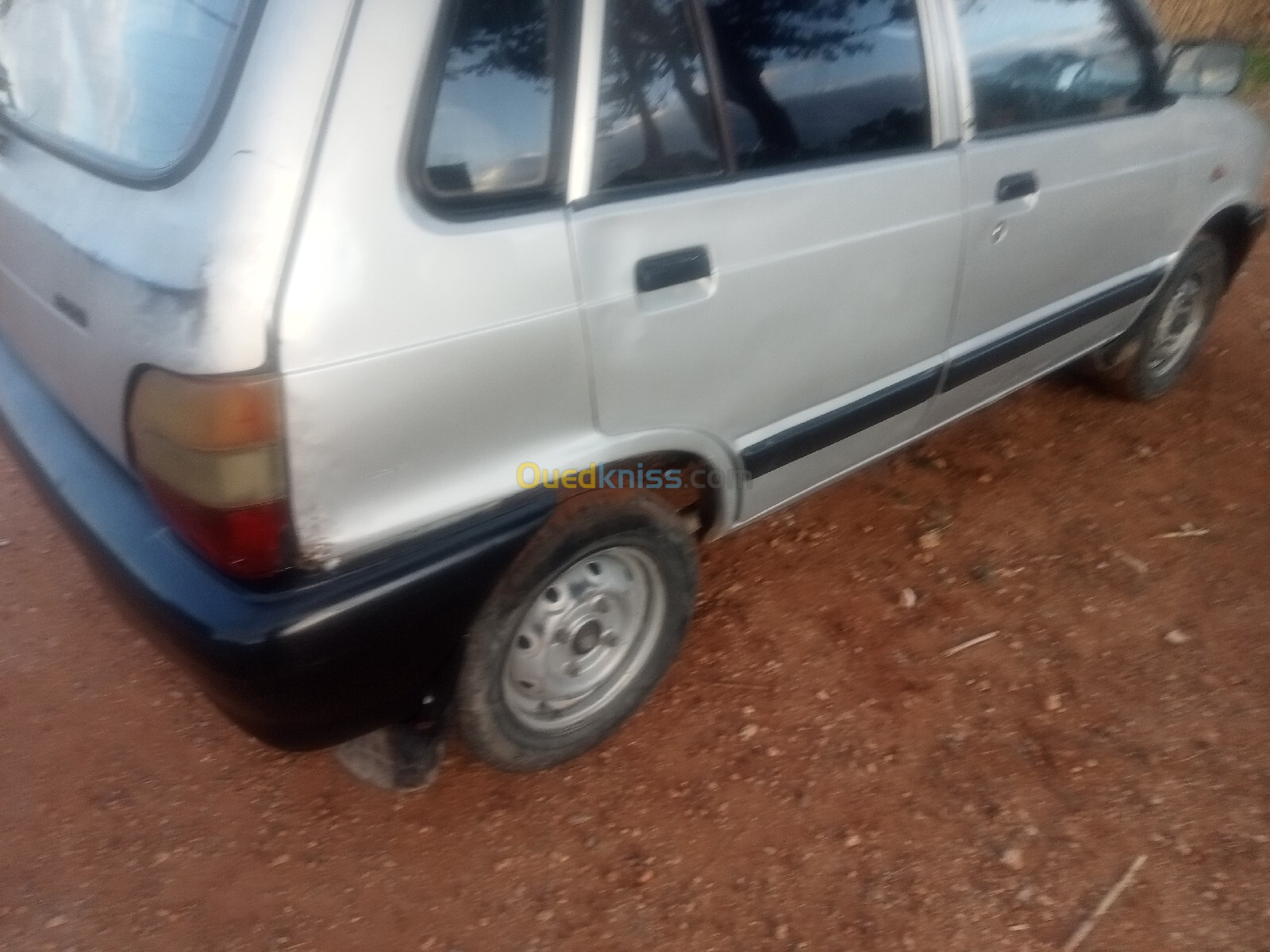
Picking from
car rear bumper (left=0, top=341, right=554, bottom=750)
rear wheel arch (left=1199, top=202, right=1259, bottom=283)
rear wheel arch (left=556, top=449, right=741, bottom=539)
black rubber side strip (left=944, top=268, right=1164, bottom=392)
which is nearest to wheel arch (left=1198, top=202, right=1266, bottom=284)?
rear wheel arch (left=1199, top=202, right=1259, bottom=283)

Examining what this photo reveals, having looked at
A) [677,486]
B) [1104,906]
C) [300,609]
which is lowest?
[1104,906]

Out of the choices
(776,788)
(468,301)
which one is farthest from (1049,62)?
(776,788)

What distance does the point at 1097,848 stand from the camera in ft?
6.61

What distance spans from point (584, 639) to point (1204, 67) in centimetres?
262

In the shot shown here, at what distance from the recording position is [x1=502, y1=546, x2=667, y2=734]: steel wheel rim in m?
2.00

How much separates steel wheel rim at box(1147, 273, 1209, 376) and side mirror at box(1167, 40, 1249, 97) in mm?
788

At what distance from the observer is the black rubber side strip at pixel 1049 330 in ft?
8.55

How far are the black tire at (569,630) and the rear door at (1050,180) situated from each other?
1.08 m

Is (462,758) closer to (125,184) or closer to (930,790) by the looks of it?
(930,790)

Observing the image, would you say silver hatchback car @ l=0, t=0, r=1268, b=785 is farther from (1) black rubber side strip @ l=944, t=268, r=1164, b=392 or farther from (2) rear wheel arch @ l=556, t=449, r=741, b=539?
(1) black rubber side strip @ l=944, t=268, r=1164, b=392

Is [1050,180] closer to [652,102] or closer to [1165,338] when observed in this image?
[652,102]

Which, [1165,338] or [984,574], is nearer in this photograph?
[984,574]

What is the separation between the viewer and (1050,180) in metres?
2.48

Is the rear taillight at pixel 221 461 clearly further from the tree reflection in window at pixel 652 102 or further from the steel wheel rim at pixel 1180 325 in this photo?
the steel wheel rim at pixel 1180 325
